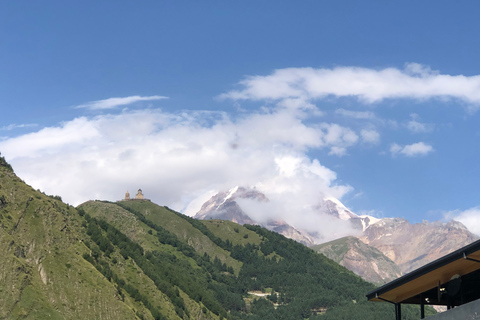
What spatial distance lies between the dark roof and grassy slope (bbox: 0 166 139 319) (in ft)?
342

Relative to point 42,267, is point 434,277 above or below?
below

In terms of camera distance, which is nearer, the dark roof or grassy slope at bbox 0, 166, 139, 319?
the dark roof

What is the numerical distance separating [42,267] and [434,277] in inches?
5169

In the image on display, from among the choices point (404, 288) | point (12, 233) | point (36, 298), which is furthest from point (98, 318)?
point (404, 288)

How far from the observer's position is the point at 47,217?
173m

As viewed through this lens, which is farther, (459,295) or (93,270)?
(93,270)

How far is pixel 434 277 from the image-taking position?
36.0m

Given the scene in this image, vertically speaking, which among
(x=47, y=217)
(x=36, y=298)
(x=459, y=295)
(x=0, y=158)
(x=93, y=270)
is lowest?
(x=459, y=295)

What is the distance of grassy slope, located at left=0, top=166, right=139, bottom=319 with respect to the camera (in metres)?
134

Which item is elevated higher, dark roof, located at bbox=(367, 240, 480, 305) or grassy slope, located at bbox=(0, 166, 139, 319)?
grassy slope, located at bbox=(0, 166, 139, 319)

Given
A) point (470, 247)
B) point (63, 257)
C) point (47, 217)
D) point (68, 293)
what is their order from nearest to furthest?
point (470, 247), point (68, 293), point (63, 257), point (47, 217)

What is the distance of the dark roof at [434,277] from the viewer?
3272 centimetres

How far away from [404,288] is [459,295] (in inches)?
126

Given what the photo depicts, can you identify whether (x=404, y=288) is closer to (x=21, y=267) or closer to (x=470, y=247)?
(x=470, y=247)
